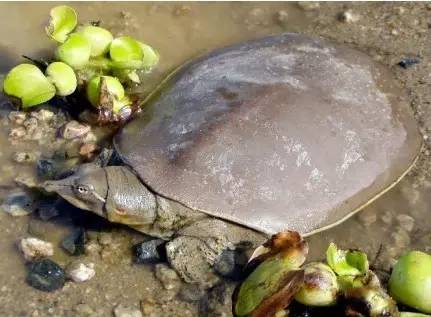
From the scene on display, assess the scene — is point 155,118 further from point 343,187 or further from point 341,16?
point 341,16

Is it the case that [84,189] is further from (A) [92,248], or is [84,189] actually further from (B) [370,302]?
(B) [370,302]

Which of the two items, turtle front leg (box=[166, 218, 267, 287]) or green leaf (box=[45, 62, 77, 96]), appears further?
green leaf (box=[45, 62, 77, 96])

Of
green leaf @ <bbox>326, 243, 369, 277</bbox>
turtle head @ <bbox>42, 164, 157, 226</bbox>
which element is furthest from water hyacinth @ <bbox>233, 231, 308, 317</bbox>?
turtle head @ <bbox>42, 164, 157, 226</bbox>

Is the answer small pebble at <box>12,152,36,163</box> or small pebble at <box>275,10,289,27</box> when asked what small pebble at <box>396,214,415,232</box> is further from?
small pebble at <box>12,152,36,163</box>

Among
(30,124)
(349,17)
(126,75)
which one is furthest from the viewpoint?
(349,17)

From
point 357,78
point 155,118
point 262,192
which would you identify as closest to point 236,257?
point 262,192

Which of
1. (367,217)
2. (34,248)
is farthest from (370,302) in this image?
(34,248)
